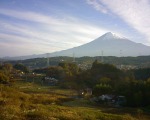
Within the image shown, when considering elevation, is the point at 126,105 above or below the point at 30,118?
below

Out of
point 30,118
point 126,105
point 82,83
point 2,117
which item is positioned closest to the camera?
point 2,117

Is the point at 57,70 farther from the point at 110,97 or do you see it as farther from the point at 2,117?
the point at 2,117

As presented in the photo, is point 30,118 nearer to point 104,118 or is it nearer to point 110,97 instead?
point 104,118

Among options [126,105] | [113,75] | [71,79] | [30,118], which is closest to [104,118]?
[30,118]

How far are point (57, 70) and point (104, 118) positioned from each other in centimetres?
5541

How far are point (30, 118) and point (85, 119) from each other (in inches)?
146

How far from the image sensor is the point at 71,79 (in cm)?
5953

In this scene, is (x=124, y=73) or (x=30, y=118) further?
(x=124, y=73)

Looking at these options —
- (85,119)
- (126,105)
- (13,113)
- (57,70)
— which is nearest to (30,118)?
(13,113)

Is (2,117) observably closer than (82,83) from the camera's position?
Yes

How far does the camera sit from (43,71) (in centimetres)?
7950

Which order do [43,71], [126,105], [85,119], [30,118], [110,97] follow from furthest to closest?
[43,71], [110,97], [126,105], [85,119], [30,118]

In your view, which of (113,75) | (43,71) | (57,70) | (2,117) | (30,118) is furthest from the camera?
(43,71)

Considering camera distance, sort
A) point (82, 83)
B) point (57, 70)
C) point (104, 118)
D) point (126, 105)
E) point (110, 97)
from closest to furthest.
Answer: point (104, 118), point (126, 105), point (110, 97), point (82, 83), point (57, 70)
